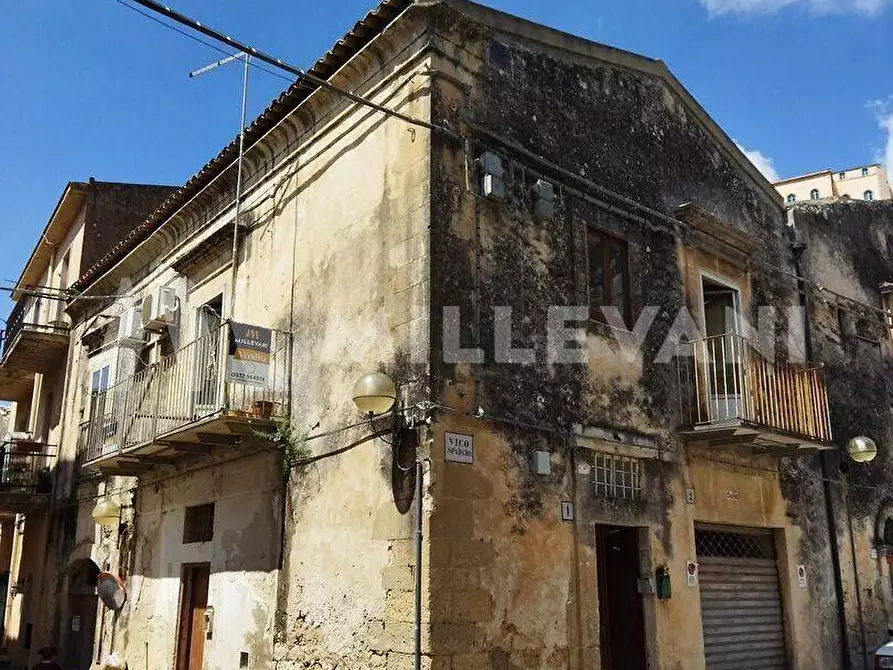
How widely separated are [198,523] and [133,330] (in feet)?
13.1

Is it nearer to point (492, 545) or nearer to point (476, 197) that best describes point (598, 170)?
point (476, 197)

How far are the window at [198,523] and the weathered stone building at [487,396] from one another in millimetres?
56

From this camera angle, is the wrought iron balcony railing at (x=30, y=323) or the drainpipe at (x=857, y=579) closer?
the drainpipe at (x=857, y=579)

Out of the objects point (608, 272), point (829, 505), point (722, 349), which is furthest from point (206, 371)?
point (829, 505)

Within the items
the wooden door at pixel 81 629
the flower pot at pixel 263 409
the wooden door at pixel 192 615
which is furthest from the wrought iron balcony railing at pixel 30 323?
the flower pot at pixel 263 409

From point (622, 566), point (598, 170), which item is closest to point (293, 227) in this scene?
point (598, 170)

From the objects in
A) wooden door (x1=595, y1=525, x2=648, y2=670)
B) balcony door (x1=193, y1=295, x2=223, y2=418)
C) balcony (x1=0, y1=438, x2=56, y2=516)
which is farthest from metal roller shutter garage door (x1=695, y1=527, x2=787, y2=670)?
balcony (x1=0, y1=438, x2=56, y2=516)

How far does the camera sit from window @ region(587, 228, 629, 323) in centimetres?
1020

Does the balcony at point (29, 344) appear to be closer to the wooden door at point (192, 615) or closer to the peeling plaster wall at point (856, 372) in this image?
the wooden door at point (192, 615)

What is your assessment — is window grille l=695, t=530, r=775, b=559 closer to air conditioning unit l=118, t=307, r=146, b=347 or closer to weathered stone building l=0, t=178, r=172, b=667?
air conditioning unit l=118, t=307, r=146, b=347

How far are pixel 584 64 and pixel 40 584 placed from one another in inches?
546

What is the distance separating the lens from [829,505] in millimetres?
12914

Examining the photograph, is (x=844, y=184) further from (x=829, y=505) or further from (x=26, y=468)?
(x=26, y=468)

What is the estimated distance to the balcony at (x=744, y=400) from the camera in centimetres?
1041
